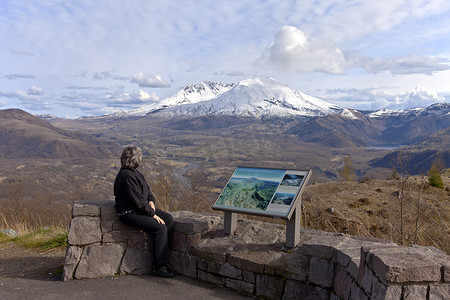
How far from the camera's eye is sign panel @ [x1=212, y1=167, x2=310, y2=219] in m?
5.14

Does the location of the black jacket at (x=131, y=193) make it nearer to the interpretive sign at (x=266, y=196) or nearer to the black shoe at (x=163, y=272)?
the black shoe at (x=163, y=272)

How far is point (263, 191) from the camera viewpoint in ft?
18.1

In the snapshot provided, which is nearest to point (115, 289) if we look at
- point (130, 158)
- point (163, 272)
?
point (163, 272)

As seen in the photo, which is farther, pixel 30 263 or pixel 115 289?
pixel 30 263

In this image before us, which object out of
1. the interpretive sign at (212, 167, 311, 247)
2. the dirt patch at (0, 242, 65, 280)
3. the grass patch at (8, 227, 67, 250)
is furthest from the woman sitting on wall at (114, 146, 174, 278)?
the grass patch at (8, 227, 67, 250)

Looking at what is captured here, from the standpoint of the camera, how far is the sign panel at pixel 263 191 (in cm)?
514

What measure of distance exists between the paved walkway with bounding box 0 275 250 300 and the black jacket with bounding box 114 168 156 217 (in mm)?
1055

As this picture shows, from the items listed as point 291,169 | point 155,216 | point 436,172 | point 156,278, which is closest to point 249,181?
point 291,169

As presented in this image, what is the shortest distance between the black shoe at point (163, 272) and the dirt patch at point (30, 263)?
154cm

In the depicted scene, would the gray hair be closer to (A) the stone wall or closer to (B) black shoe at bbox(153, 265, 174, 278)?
(A) the stone wall

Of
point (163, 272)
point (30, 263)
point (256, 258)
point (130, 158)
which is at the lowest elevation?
point (30, 263)

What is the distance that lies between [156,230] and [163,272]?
67 centimetres

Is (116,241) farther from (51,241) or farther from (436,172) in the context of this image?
(436,172)

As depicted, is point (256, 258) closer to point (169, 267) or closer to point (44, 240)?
point (169, 267)
